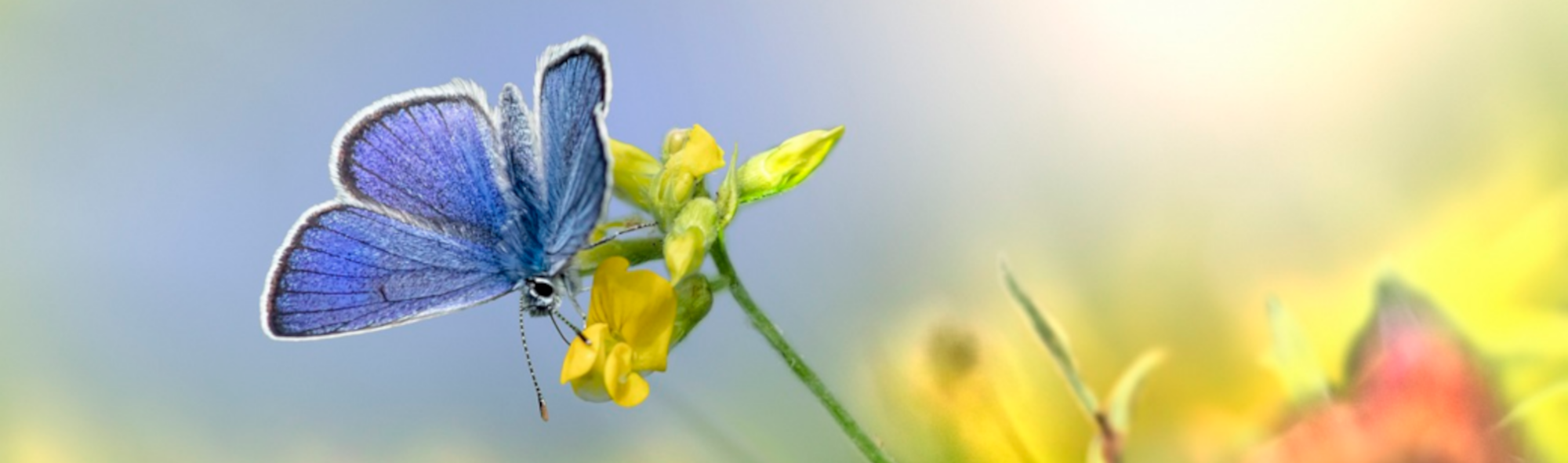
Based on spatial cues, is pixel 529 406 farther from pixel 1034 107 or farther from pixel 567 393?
pixel 1034 107

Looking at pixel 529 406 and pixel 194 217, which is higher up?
pixel 194 217

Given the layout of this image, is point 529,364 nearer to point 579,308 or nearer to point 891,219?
point 579,308

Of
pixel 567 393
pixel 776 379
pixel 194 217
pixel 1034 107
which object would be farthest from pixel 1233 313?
pixel 194 217

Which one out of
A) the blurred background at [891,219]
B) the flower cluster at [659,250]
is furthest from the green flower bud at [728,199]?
the blurred background at [891,219]

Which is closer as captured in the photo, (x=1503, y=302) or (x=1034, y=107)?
(x=1503, y=302)

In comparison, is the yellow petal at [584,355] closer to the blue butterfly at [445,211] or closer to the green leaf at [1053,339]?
the blue butterfly at [445,211]

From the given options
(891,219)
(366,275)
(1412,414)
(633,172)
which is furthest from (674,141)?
(1412,414)
